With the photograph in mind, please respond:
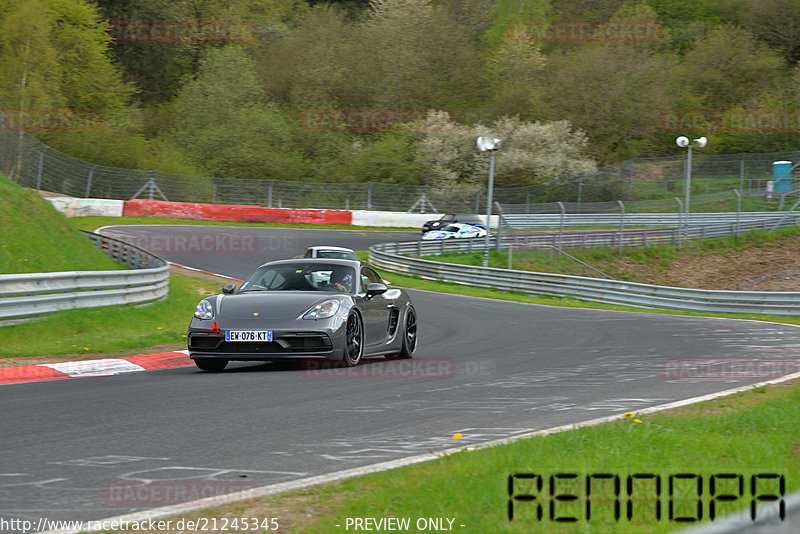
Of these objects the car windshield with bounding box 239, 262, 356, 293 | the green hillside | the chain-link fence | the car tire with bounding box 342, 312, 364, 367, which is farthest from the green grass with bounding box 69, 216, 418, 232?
the car tire with bounding box 342, 312, 364, 367

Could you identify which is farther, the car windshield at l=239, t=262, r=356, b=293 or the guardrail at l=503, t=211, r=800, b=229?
the guardrail at l=503, t=211, r=800, b=229

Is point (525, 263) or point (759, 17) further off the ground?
point (759, 17)

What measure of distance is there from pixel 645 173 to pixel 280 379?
141ft

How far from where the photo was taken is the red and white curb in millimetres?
10500

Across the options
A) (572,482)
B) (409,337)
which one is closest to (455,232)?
(409,337)

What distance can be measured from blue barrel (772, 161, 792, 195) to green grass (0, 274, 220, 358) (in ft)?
109

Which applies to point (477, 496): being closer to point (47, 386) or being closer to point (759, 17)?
point (47, 386)

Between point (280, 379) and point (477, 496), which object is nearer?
point (477, 496)

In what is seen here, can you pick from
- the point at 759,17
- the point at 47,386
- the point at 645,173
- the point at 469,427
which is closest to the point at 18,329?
the point at 47,386

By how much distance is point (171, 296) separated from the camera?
20172 millimetres

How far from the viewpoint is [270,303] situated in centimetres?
1095

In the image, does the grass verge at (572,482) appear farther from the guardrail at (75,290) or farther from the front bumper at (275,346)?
the guardrail at (75,290)

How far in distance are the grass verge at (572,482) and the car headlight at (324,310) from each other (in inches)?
155

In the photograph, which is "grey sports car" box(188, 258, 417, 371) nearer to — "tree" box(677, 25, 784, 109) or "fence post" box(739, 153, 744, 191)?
"fence post" box(739, 153, 744, 191)
